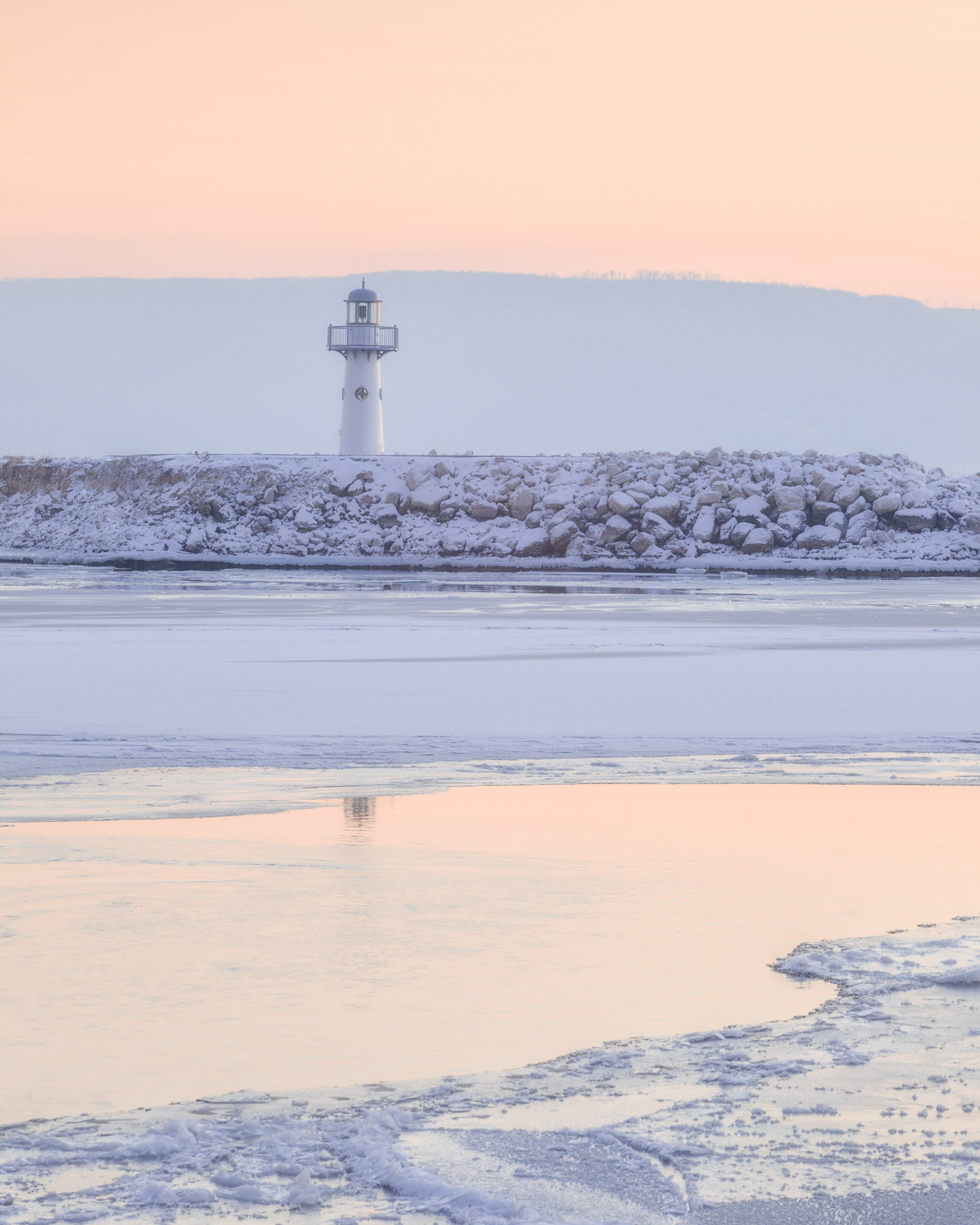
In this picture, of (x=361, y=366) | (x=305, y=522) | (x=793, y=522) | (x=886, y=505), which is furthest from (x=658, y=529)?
(x=361, y=366)

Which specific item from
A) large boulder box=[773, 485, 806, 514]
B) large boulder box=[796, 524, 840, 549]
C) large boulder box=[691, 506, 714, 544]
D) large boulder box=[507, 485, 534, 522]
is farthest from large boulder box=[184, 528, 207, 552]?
large boulder box=[796, 524, 840, 549]

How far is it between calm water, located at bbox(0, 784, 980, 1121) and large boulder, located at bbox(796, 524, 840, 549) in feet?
126

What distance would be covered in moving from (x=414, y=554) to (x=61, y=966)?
1764 inches

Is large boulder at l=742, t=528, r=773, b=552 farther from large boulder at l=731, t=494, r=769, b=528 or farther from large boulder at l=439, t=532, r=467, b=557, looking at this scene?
large boulder at l=439, t=532, r=467, b=557

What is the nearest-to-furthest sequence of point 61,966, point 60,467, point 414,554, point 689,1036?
point 689,1036 → point 61,966 → point 414,554 → point 60,467

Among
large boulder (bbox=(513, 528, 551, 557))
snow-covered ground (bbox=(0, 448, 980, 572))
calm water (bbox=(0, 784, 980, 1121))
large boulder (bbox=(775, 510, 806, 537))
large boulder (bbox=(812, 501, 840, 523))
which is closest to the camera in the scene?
calm water (bbox=(0, 784, 980, 1121))

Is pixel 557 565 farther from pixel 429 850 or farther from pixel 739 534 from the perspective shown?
pixel 429 850

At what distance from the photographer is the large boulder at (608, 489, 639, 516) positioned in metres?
50.0

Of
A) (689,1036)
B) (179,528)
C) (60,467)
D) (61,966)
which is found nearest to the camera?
(689,1036)

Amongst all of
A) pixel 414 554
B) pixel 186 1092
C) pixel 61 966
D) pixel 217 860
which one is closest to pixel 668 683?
pixel 217 860

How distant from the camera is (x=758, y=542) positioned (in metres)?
47.5

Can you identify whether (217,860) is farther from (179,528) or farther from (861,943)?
(179,528)

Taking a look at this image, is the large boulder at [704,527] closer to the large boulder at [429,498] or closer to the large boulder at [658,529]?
the large boulder at [658,529]

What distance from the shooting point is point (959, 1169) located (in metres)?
4.03
